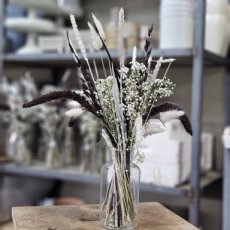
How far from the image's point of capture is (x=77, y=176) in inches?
73.4

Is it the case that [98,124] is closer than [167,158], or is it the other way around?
[167,158]

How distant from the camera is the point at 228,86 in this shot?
2010 millimetres

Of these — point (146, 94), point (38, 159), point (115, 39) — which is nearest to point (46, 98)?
point (146, 94)

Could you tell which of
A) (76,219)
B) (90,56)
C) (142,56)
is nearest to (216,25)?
Answer: (142,56)

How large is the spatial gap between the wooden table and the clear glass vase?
0.03 meters

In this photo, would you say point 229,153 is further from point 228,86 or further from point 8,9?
point 8,9

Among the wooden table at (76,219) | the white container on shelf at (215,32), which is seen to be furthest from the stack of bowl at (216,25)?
the wooden table at (76,219)

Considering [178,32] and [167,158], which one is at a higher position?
[178,32]

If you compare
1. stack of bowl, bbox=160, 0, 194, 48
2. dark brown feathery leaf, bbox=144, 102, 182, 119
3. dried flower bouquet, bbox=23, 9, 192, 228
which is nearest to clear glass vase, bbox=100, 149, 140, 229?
dried flower bouquet, bbox=23, 9, 192, 228

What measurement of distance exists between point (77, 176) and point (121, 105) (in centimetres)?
97

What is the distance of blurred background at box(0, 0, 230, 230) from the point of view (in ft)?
5.29

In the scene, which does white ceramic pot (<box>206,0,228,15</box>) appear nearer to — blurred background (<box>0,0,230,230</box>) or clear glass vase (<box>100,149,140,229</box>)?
blurred background (<box>0,0,230,230</box>)

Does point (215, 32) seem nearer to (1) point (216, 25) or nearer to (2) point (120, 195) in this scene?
(1) point (216, 25)

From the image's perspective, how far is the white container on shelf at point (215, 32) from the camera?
1695mm
